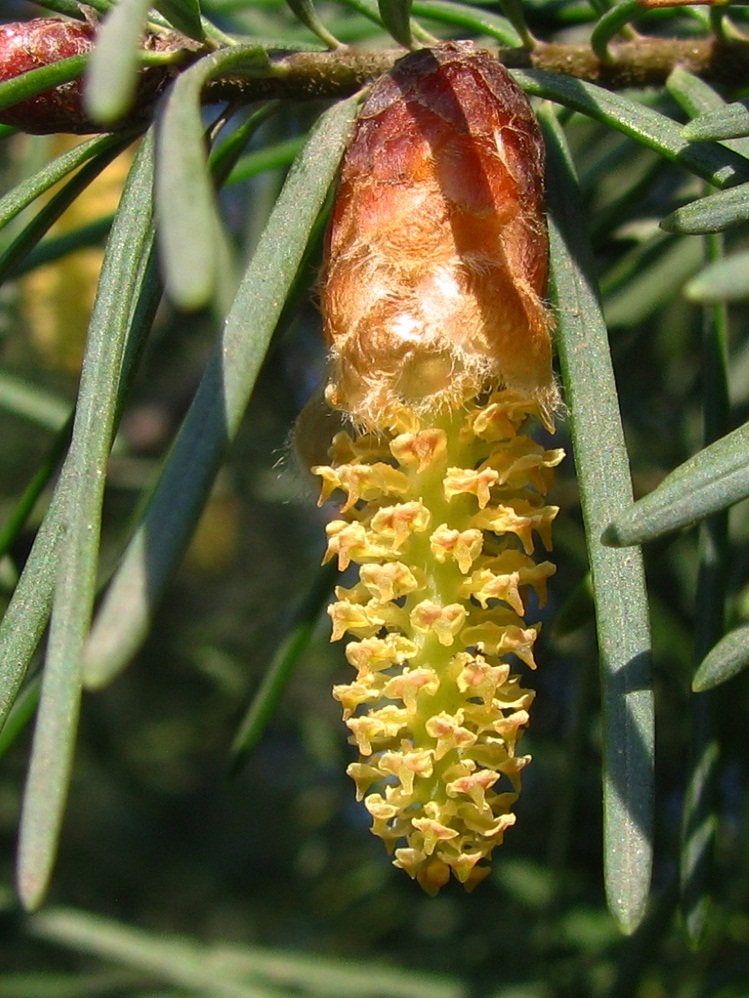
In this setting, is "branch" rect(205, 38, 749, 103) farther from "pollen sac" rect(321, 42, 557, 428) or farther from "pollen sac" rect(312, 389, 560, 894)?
"pollen sac" rect(312, 389, 560, 894)

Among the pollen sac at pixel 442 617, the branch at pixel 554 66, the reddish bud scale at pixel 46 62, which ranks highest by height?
the reddish bud scale at pixel 46 62

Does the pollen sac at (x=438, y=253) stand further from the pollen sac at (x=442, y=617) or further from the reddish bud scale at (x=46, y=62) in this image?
the reddish bud scale at (x=46, y=62)

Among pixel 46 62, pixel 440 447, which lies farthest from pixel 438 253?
pixel 46 62

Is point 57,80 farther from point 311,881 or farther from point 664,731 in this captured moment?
point 311,881

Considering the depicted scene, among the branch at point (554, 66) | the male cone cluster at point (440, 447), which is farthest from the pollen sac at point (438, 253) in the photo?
the branch at point (554, 66)

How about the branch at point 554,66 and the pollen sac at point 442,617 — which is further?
the branch at point 554,66

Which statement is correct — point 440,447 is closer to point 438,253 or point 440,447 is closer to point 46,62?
point 438,253
